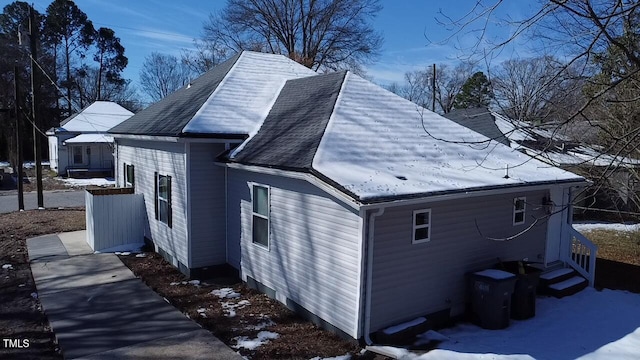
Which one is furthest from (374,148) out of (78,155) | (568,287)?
(78,155)

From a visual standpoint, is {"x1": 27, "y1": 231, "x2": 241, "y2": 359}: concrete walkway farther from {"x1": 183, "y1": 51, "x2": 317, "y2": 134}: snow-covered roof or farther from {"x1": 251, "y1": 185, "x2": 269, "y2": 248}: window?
{"x1": 183, "y1": 51, "x2": 317, "y2": 134}: snow-covered roof

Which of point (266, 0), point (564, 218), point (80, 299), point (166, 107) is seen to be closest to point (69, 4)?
point (266, 0)

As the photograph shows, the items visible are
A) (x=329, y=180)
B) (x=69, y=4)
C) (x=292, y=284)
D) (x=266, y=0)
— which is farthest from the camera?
(x=69, y=4)

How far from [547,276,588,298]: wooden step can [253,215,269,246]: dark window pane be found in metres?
5.89

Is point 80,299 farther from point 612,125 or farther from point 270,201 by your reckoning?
point 612,125

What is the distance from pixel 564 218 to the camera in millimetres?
10672

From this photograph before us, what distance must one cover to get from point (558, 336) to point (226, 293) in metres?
5.93

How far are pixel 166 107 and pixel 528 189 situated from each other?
A: 9.49m

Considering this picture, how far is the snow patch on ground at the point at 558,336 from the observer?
6.75m

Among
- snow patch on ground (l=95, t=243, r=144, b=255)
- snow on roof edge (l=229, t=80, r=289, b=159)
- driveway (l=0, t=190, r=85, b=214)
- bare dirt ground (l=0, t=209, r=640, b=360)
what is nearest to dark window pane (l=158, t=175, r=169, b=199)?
bare dirt ground (l=0, t=209, r=640, b=360)

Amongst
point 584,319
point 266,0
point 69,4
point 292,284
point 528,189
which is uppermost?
point 69,4

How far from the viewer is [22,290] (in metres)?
9.00

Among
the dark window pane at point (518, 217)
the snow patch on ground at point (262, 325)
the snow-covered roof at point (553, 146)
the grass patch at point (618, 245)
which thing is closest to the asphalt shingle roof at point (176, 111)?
the snow patch on ground at point (262, 325)

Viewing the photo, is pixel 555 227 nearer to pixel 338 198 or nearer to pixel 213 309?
pixel 338 198
